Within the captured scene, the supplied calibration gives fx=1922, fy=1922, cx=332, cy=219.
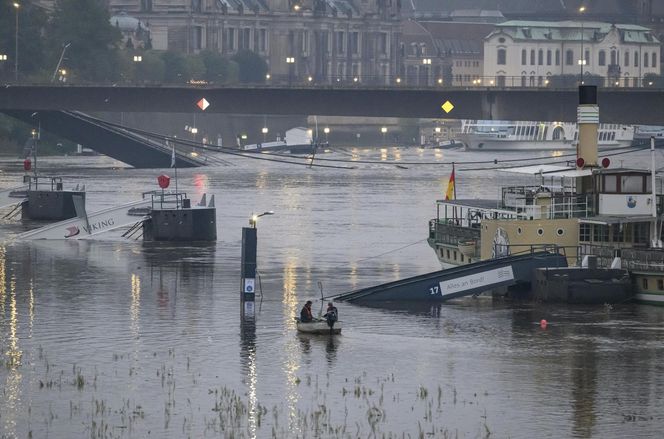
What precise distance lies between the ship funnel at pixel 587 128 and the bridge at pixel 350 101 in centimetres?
7862

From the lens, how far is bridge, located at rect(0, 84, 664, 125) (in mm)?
160250

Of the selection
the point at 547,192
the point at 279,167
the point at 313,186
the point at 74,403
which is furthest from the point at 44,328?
the point at 279,167

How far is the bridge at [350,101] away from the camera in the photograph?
160 meters

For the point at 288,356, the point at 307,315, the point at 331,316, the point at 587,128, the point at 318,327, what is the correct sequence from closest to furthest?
the point at 288,356, the point at 331,316, the point at 318,327, the point at 307,315, the point at 587,128

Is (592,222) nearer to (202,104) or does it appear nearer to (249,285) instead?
(249,285)

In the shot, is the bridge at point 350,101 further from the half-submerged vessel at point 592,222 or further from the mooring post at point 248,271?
the mooring post at point 248,271

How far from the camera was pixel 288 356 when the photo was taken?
60562 millimetres

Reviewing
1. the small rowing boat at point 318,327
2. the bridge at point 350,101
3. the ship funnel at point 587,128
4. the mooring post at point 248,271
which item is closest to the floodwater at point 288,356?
the small rowing boat at point 318,327

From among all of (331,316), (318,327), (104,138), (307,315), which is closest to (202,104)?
(104,138)

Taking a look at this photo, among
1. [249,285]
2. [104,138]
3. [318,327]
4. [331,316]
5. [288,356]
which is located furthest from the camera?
[104,138]

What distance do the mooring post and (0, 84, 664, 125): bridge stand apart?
301 ft

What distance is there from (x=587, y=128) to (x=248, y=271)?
17549mm

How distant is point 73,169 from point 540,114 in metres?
43.8

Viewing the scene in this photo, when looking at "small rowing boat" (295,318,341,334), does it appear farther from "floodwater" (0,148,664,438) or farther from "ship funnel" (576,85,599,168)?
"ship funnel" (576,85,599,168)
